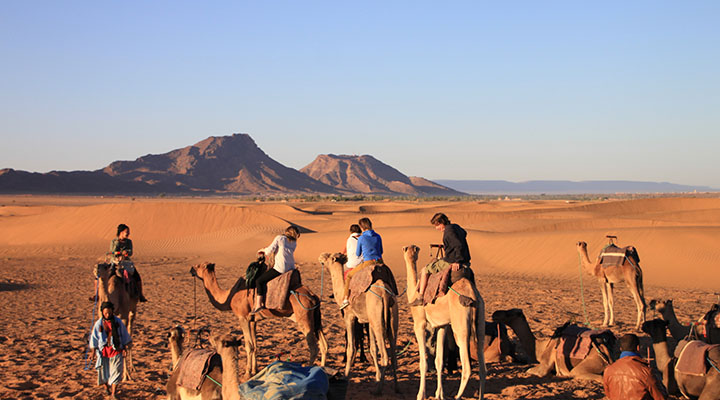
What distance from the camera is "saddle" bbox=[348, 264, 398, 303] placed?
873cm

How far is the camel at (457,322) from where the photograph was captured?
7.84 meters

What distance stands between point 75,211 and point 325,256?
116 ft

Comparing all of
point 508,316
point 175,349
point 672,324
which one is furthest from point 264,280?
point 672,324

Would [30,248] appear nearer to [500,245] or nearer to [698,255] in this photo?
[500,245]

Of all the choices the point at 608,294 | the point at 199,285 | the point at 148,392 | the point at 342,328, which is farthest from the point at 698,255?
the point at 148,392

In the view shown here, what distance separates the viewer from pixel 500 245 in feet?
88.1

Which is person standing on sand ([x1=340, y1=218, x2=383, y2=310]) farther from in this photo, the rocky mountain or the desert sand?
the rocky mountain

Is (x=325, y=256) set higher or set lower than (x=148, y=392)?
higher

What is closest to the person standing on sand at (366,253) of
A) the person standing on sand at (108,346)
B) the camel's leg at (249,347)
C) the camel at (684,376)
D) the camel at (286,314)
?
the camel at (286,314)

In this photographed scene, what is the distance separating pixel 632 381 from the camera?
20.6 feet

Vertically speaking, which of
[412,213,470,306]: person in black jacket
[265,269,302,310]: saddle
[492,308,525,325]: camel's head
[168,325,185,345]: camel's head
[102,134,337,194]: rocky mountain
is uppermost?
[102,134,337,194]: rocky mountain

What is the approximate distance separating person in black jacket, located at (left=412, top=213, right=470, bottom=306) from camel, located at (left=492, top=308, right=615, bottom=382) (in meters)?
1.91

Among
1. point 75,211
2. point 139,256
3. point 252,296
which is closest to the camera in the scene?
point 252,296

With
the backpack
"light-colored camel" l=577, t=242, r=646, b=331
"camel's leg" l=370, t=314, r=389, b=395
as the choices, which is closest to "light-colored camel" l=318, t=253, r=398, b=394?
"camel's leg" l=370, t=314, r=389, b=395
